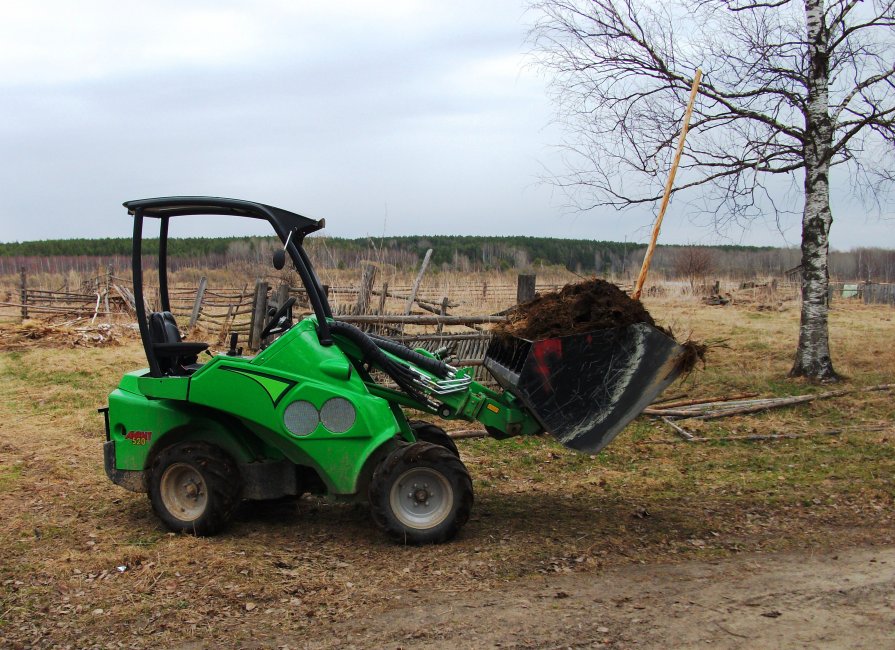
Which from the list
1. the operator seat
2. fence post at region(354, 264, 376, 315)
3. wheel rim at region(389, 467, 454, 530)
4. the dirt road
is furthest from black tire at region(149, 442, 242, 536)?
fence post at region(354, 264, 376, 315)

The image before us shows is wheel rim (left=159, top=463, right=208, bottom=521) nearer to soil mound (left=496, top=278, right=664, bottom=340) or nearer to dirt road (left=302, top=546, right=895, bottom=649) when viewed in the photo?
dirt road (left=302, top=546, right=895, bottom=649)

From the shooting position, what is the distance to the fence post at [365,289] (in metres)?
14.9

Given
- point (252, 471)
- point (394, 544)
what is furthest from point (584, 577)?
point (252, 471)

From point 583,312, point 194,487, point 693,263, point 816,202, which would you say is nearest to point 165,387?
point 194,487

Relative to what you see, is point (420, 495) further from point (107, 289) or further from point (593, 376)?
point (107, 289)

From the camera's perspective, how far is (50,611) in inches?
178

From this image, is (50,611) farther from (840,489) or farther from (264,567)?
(840,489)

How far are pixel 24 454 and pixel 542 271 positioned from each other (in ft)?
109

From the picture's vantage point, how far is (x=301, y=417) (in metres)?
5.47

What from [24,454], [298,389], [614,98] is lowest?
[24,454]

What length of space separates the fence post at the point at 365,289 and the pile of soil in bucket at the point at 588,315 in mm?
9161

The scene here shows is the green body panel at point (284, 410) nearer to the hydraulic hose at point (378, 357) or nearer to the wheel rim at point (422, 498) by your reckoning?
the hydraulic hose at point (378, 357)

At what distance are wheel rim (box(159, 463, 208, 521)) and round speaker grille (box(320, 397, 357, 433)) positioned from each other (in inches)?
41.6

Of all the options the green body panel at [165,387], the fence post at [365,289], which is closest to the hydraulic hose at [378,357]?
the green body panel at [165,387]
